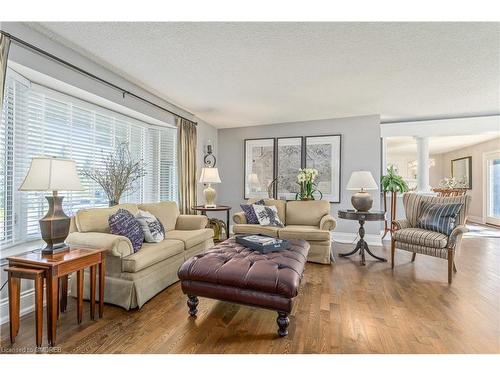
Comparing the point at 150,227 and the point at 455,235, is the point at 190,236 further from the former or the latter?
the point at 455,235

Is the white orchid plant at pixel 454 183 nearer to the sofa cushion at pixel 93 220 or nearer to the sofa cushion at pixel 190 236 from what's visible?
the sofa cushion at pixel 190 236

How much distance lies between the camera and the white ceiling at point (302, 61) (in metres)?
2.15

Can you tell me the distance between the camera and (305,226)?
4.03 metres

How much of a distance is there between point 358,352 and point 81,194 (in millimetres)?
3158

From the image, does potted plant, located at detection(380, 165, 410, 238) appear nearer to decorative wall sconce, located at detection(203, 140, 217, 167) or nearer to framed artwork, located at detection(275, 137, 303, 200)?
framed artwork, located at detection(275, 137, 303, 200)

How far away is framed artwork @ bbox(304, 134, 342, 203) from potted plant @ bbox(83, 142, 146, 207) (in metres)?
3.22

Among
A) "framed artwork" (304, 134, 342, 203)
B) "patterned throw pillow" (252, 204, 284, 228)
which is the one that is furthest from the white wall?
"patterned throw pillow" (252, 204, 284, 228)

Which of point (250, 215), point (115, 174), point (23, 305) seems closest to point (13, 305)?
point (23, 305)

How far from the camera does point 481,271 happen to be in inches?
127

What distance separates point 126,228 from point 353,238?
3995mm

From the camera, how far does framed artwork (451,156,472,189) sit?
783cm

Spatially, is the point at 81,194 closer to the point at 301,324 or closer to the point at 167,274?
the point at 167,274

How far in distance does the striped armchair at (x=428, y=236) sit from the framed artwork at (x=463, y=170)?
609 centimetres

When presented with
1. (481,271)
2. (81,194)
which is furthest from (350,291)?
(81,194)
